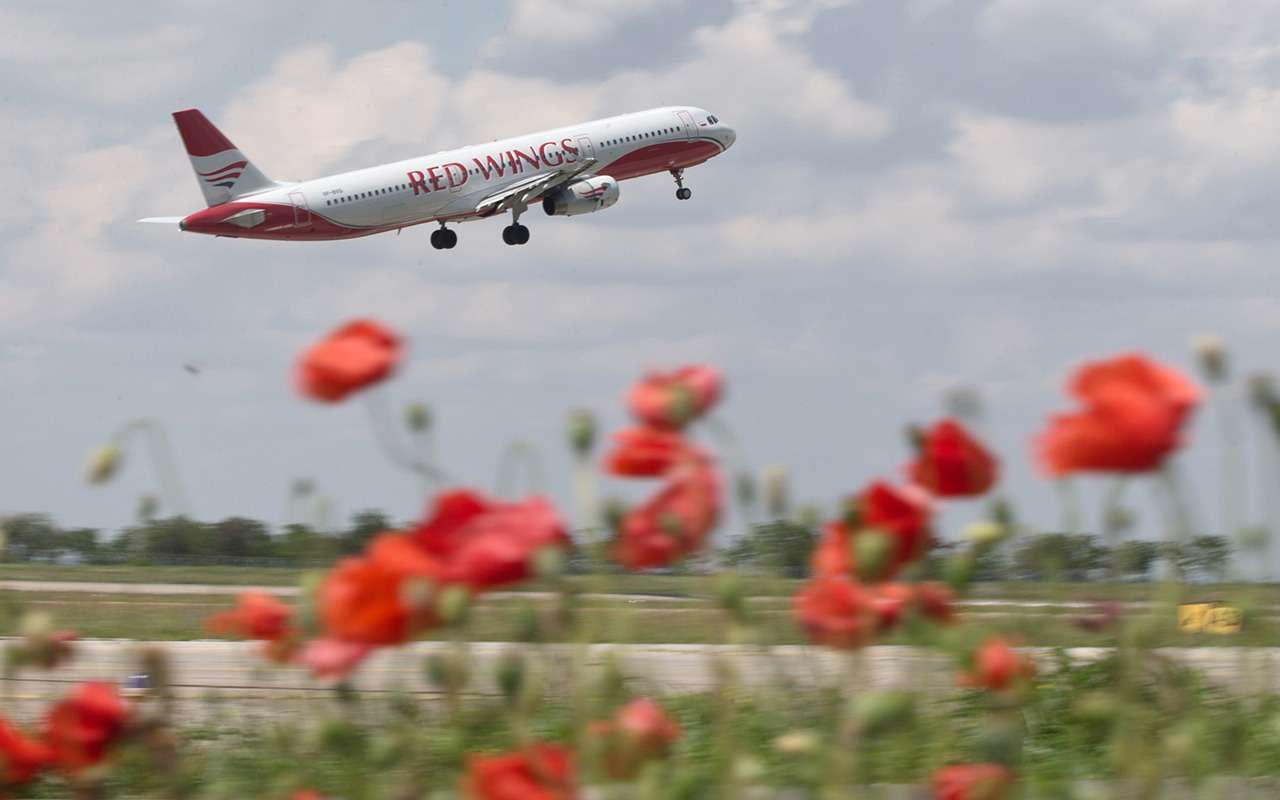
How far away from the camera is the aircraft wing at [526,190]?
5025 cm

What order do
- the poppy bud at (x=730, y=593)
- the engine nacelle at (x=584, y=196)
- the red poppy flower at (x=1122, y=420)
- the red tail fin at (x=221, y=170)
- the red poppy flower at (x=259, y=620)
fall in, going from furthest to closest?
the red tail fin at (x=221, y=170) → the engine nacelle at (x=584, y=196) → the red poppy flower at (x=259, y=620) → the poppy bud at (x=730, y=593) → the red poppy flower at (x=1122, y=420)

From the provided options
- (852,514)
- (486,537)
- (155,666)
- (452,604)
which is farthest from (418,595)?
(155,666)

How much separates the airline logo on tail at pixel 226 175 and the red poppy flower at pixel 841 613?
49817 millimetres

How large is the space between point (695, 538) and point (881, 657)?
1226cm

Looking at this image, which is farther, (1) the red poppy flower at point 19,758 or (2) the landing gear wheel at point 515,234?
(2) the landing gear wheel at point 515,234

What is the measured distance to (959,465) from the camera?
11.0 feet

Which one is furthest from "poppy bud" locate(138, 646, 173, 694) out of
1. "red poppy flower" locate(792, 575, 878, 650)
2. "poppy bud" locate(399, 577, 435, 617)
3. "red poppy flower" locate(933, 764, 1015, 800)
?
"red poppy flower" locate(933, 764, 1015, 800)

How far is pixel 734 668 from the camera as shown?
3.54 m

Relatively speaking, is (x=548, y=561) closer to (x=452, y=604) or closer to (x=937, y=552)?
(x=452, y=604)

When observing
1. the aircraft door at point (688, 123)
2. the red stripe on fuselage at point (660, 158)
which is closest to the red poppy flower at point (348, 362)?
the red stripe on fuselage at point (660, 158)

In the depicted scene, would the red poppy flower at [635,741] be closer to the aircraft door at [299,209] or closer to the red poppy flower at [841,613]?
the red poppy flower at [841,613]

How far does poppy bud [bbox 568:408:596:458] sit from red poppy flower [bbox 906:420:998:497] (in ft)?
2.28

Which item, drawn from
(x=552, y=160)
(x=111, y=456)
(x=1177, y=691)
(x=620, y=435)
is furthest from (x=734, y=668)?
(x=552, y=160)

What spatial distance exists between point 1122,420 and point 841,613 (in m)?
0.68
